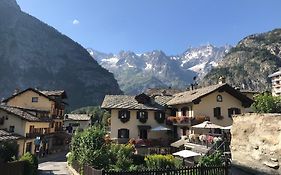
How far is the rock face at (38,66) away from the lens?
168375 mm

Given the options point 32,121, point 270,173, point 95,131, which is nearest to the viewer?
point 270,173

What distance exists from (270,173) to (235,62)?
171838 millimetres

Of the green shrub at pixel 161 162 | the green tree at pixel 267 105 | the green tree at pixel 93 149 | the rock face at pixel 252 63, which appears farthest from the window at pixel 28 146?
the rock face at pixel 252 63

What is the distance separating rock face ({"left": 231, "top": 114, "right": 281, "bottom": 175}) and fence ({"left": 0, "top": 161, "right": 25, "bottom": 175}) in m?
15.1

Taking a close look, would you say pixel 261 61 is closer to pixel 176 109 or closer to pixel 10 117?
pixel 176 109

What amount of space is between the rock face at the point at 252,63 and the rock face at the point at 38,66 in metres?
68.7

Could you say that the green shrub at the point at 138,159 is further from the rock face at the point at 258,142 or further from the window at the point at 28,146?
the rock face at the point at 258,142

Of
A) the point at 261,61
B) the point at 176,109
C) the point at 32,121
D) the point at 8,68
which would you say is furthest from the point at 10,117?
the point at 261,61

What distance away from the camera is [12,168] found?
2123 centimetres

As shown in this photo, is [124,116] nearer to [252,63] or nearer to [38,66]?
[252,63]

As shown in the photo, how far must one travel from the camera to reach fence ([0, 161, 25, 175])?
19948 millimetres

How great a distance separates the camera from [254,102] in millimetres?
46625

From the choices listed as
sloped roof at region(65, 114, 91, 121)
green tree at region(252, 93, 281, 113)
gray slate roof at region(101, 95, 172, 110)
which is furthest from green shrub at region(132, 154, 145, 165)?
sloped roof at region(65, 114, 91, 121)

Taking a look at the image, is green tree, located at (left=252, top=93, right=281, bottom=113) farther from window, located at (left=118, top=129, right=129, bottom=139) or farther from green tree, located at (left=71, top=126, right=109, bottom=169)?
green tree, located at (left=71, top=126, right=109, bottom=169)
